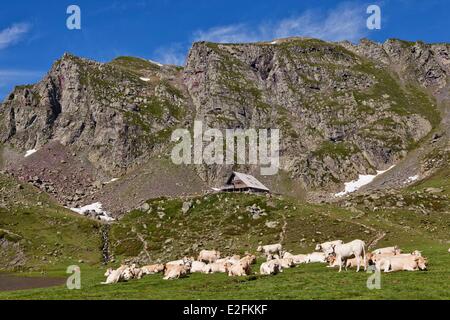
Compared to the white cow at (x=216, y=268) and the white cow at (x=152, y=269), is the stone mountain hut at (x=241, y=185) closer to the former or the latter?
the white cow at (x=152, y=269)

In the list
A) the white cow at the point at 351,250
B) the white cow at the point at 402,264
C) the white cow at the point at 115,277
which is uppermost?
the white cow at the point at 351,250

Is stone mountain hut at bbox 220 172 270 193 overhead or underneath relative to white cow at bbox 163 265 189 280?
overhead

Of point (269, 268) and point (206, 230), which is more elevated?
point (206, 230)

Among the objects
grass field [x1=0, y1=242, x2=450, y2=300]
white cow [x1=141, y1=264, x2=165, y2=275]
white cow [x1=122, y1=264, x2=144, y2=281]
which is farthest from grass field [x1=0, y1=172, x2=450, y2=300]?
white cow [x1=141, y1=264, x2=165, y2=275]

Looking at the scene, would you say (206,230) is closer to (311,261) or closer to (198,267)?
(311,261)

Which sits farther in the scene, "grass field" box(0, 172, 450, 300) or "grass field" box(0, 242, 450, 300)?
"grass field" box(0, 172, 450, 300)

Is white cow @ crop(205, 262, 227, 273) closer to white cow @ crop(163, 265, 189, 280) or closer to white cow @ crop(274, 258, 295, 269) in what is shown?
white cow @ crop(163, 265, 189, 280)

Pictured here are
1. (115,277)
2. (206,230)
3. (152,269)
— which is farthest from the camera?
(206,230)

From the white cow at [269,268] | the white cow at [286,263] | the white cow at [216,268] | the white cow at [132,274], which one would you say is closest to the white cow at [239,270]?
the white cow at [269,268]

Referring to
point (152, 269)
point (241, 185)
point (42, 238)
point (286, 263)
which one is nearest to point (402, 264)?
point (286, 263)

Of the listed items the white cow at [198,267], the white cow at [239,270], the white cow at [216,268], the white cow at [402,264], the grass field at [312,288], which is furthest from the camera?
the white cow at [198,267]
